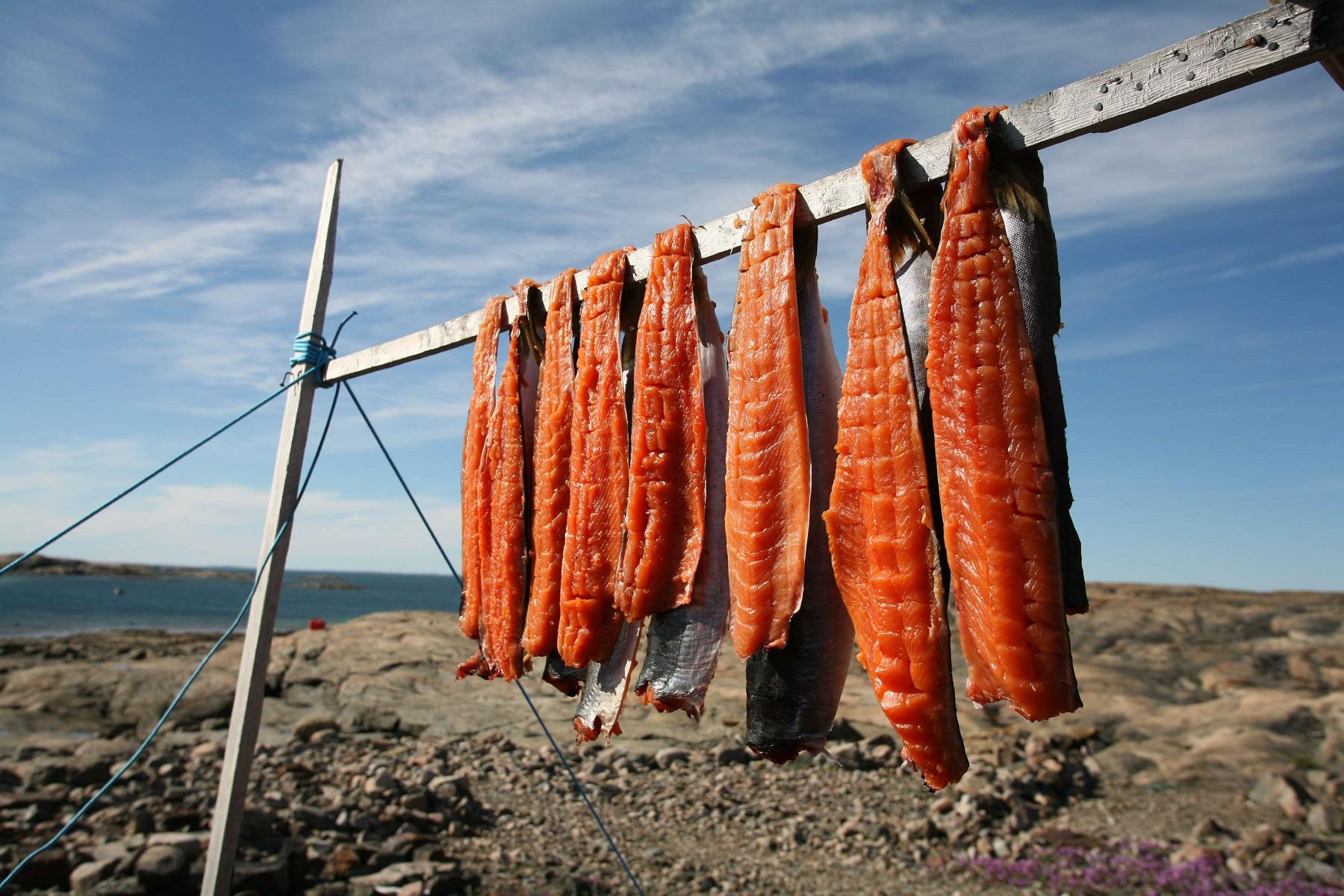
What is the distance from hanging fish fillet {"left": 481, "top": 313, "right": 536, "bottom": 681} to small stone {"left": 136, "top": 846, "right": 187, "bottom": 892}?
15.3ft

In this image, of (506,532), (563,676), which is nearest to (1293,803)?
(563,676)

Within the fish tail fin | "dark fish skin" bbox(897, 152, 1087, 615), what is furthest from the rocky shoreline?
the fish tail fin

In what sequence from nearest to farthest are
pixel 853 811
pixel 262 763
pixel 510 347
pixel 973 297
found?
pixel 973 297, pixel 510 347, pixel 853 811, pixel 262 763

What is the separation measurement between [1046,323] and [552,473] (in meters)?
2.01

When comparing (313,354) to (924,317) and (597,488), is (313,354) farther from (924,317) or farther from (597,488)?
(924,317)

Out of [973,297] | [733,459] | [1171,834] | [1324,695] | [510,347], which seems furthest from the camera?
[1324,695]

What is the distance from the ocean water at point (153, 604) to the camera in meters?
64.4

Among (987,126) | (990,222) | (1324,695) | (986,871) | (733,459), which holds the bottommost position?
(986,871)

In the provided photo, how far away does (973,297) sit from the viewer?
2184mm

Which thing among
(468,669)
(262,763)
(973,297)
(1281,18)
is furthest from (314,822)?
(1281,18)

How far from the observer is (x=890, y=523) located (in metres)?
2.23

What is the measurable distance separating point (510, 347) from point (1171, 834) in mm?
9777

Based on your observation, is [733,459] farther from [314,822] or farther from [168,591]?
[168,591]

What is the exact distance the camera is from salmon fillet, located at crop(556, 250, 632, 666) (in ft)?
10.0
